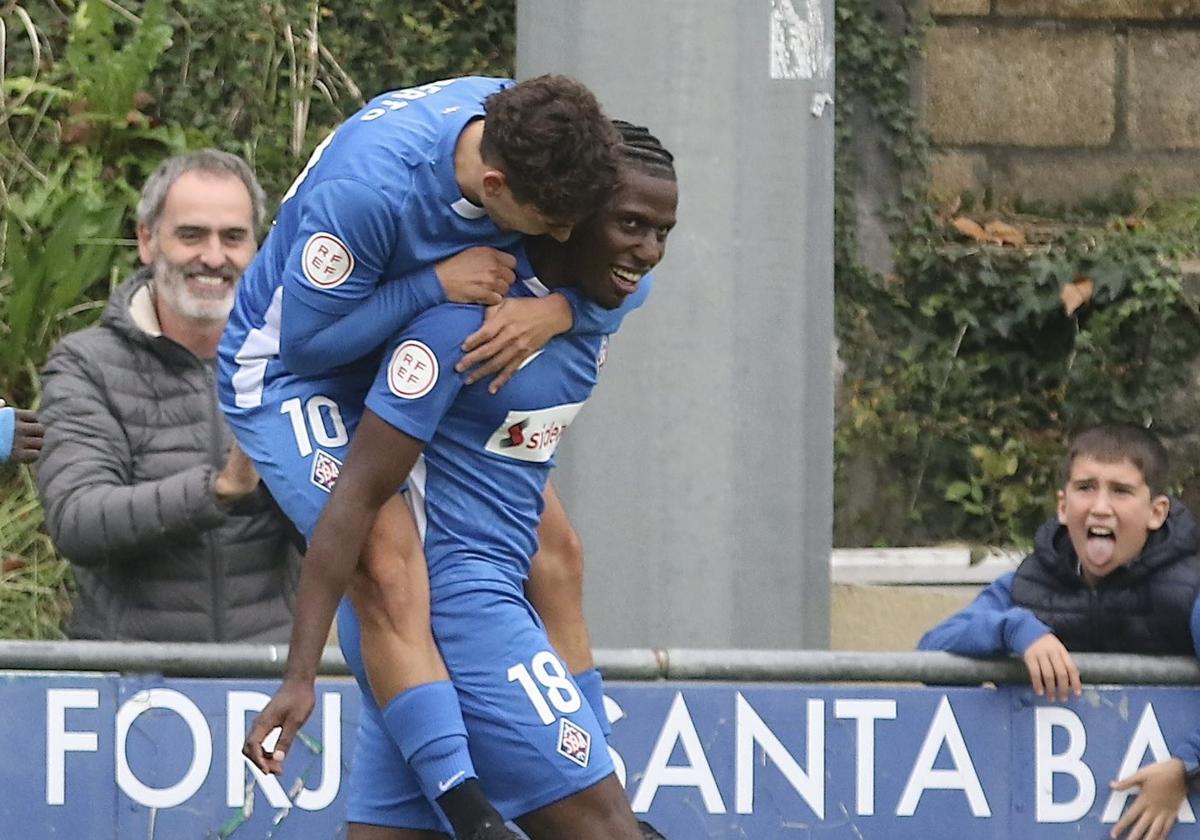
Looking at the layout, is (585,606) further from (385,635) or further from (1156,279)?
(1156,279)

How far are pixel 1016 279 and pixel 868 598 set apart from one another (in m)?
1.43

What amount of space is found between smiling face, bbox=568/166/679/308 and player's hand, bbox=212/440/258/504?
1125 mm

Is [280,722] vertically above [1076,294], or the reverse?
[1076,294]

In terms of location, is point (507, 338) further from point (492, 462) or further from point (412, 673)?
point (412, 673)

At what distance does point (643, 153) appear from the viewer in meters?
4.17

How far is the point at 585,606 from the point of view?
5359 millimetres

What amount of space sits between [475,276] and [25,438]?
1419mm

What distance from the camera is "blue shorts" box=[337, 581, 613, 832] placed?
4.10 m

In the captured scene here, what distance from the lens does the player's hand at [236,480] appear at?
4988mm

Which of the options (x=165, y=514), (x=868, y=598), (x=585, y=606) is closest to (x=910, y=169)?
(x=868, y=598)

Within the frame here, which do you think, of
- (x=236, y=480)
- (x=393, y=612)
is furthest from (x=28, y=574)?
(x=393, y=612)

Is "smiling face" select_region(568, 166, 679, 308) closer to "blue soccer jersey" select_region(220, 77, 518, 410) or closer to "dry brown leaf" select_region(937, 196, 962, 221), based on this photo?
"blue soccer jersey" select_region(220, 77, 518, 410)

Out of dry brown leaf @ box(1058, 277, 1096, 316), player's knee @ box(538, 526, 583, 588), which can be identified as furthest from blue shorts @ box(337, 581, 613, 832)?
dry brown leaf @ box(1058, 277, 1096, 316)

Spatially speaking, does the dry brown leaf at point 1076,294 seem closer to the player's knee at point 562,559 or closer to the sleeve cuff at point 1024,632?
the sleeve cuff at point 1024,632
